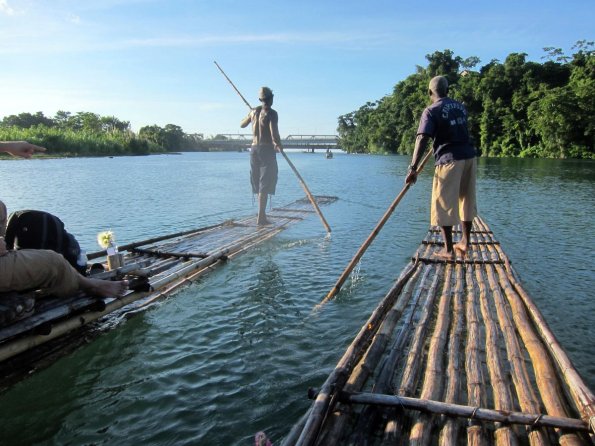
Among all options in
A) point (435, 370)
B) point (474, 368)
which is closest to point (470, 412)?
point (435, 370)

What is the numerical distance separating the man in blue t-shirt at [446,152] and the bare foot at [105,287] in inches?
171

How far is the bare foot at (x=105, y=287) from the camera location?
494cm

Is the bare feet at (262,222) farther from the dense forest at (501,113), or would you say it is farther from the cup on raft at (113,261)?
the dense forest at (501,113)

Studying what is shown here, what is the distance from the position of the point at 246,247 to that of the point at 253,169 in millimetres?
3340

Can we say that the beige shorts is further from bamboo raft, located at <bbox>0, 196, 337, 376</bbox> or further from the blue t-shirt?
bamboo raft, located at <bbox>0, 196, 337, 376</bbox>

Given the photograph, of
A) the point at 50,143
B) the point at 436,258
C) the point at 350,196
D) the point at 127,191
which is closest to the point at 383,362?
the point at 436,258

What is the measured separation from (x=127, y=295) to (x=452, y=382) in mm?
4052

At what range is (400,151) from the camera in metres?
103

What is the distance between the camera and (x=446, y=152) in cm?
682

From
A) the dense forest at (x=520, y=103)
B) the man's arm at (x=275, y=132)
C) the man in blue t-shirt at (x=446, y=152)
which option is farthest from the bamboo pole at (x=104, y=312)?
the dense forest at (x=520, y=103)

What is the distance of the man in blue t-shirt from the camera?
21.5 ft

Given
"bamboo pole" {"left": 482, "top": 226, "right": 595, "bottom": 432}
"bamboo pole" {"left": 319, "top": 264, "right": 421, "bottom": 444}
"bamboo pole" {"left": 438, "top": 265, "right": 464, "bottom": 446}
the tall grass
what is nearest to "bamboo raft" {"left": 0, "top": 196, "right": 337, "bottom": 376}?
"bamboo pole" {"left": 319, "top": 264, "right": 421, "bottom": 444}

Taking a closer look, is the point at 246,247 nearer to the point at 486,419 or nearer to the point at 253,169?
the point at 253,169

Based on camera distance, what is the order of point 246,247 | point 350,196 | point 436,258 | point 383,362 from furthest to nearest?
point 350,196 → point 246,247 → point 436,258 → point 383,362
